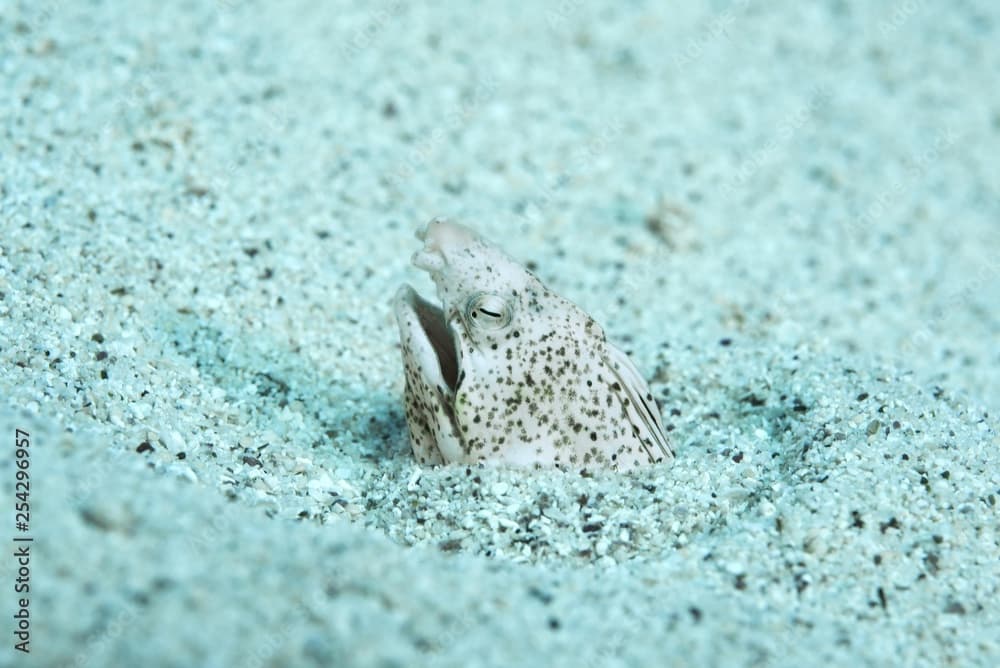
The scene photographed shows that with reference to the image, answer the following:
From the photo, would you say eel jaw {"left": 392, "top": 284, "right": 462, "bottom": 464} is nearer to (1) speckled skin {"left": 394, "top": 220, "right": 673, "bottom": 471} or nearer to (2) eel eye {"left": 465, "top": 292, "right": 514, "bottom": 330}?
(1) speckled skin {"left": 394, "top": 220, "right": 673, "bottom": 471}

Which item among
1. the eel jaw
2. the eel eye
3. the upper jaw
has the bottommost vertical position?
the eel jaw

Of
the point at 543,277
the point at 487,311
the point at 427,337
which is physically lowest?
the point at 543,277

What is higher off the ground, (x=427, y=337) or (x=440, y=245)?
(x=440, y=245)

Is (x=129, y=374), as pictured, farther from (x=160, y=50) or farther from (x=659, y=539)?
(x=160, y=50)

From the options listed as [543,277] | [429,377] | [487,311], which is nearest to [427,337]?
[429,377]

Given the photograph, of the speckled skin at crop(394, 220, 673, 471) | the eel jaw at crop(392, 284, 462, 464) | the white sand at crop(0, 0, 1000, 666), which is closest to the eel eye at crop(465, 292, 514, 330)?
the speckled skin at crop(394, 220, 673, 471)

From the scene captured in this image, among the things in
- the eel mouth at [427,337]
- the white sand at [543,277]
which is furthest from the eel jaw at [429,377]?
the white sand at [543,277]

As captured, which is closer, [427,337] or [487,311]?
[487,311]

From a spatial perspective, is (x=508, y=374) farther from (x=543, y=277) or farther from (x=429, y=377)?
(x=543, y=277)

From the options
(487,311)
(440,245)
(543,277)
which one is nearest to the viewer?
(487,311)
